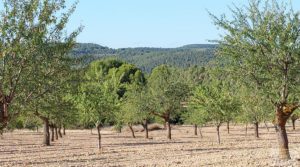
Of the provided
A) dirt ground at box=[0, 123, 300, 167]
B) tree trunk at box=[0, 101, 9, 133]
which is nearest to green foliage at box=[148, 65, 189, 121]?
dirt ground at box=[0, 123, 300, 167]

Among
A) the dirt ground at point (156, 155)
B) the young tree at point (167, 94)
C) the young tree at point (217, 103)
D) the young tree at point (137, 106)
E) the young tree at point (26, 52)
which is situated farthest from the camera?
the young tree at point (137, 106)

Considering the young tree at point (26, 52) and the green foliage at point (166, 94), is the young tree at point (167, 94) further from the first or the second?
the young tree at point (26, 52)

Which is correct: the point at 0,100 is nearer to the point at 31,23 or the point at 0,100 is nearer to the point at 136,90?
the point at 31,23

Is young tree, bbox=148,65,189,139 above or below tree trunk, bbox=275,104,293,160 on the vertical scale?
above

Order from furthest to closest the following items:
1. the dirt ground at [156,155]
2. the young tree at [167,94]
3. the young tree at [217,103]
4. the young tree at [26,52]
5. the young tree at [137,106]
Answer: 1. the young tree at [137,106]
2. the young tree at [167,94]
3. the young tree at [217,103]
4. the dirt ground at [156,155]
5. the young tree at [26,52]

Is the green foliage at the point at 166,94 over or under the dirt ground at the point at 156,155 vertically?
over

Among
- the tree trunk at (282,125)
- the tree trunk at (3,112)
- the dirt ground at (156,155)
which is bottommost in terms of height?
the dirt ground at (156,155)

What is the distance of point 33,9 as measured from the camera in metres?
22.2

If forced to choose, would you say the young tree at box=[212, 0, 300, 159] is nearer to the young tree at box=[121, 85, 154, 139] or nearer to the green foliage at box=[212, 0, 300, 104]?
the green foliage at box=[212, 0, 300, 104]

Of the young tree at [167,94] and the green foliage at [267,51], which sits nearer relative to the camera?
the green foliage at [267,51]

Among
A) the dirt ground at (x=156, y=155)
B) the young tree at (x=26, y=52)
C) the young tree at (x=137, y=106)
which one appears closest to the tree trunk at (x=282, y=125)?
the dirt ground at (x=156, y=155)

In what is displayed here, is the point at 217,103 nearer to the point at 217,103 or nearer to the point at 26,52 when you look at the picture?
the point at 217,103

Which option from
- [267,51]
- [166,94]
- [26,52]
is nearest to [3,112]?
[26,52]

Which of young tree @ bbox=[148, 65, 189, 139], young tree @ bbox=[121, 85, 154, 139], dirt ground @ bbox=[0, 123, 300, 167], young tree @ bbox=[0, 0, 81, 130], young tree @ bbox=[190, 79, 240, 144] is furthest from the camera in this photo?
young tree @ bbox=[121, 85, 154, 139]
